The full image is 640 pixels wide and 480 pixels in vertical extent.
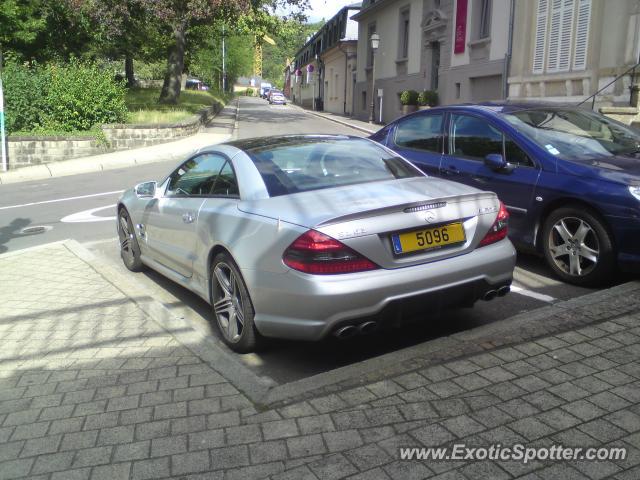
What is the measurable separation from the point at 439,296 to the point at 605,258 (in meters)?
1.97

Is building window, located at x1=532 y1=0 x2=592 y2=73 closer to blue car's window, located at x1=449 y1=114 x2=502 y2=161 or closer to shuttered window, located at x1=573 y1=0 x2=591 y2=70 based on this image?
shuttered window, located at x1=573 y1=0 x2=591 y2=70

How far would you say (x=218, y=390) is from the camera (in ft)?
11.2

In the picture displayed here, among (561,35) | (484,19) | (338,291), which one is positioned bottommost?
(338,291)

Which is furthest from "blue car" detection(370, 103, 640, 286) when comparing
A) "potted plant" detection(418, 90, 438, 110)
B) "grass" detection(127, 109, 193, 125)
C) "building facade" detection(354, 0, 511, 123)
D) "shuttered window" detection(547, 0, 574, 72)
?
"potted plant" detection(418, 90, 438, 110)

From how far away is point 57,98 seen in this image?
1808 centimetres

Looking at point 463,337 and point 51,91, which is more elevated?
point 51,91

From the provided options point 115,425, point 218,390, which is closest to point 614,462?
point 218,390

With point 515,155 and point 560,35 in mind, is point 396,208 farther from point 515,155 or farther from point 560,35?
point 560,35

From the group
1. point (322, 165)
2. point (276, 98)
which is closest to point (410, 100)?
point (322, 165)

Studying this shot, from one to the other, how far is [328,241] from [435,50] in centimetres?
2584

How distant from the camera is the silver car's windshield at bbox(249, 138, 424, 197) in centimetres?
411

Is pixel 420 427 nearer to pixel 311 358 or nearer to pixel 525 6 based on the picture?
pixel 311 358

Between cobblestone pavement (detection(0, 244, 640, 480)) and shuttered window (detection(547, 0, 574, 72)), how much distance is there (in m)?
15.0

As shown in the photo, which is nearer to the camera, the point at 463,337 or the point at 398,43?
the point at 463,337
